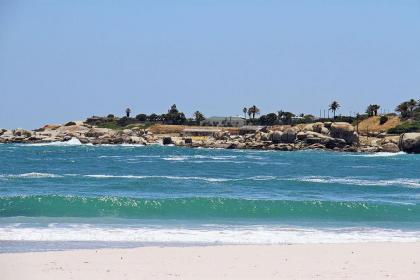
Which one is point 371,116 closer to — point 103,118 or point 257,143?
point 257,143

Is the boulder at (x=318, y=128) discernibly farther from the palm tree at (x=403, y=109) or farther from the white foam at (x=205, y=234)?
the white foam at (x=205, y=234)

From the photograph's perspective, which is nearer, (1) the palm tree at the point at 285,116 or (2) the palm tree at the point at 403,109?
(2) the palm tree at the point at 403,109

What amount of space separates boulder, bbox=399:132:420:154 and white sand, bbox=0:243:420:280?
7345cm

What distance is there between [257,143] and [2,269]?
88850 mm

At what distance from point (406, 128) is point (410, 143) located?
84.2 feet

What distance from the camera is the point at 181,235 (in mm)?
17969

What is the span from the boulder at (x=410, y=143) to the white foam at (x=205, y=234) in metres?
69.3

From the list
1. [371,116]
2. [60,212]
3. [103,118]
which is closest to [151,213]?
[60,212]

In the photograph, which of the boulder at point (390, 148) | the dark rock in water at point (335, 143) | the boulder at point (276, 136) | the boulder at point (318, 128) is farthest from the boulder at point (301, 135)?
the boulder at point (390, 148)

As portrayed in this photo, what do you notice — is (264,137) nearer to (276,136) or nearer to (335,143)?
(276,136)

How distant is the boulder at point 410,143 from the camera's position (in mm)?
85688

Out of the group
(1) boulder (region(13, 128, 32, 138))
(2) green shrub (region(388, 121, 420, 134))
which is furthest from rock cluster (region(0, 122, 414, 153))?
(1) boulder (region(13, 128, 32, 138))

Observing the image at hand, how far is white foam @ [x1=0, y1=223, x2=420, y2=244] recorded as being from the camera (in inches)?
675

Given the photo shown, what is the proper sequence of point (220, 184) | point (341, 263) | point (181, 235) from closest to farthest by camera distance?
point (341, 263) < point (181, 235) < point (220, 184)
